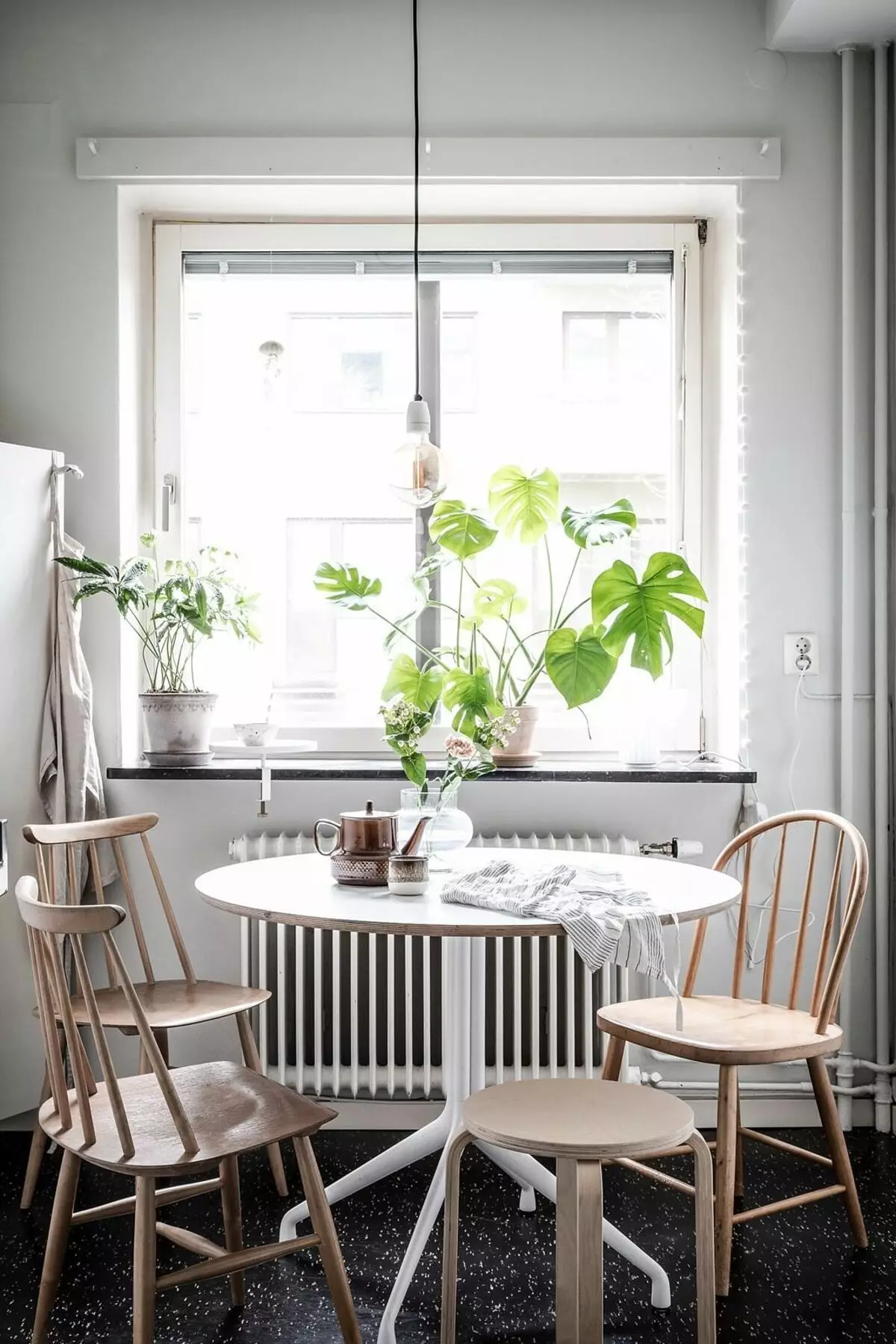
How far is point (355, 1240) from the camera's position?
7.21 ft

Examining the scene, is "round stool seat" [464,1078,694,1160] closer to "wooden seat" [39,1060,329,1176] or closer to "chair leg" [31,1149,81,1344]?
"wooden seat" [39,1060,329,1176]

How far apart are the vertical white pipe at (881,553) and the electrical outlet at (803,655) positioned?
147 millimetres

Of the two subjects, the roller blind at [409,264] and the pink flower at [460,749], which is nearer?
the pink flower at [460,749]

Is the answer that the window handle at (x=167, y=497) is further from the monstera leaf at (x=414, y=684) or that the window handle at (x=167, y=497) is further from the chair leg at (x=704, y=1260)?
the chair leg at (x=704, y=1260)

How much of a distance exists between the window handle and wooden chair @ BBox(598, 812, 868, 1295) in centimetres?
176

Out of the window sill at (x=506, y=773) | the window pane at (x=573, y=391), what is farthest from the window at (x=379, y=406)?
the window sill at (x=506, y=773)

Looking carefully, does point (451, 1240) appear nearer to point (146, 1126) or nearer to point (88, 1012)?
point (146, 1126)

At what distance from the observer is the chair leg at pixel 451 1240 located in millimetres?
1654

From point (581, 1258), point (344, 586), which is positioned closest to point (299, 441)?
point (344, 586)

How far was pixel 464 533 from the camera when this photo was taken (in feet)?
9.32

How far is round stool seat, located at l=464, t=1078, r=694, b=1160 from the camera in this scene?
1.48 meters

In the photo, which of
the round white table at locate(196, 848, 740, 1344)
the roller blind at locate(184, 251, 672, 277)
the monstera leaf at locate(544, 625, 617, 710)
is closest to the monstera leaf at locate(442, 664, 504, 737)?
the monstera leaf at locate(544, 625, 617, 710)

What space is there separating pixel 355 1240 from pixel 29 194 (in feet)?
8.63

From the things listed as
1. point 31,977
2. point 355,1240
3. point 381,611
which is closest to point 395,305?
point 381,611
